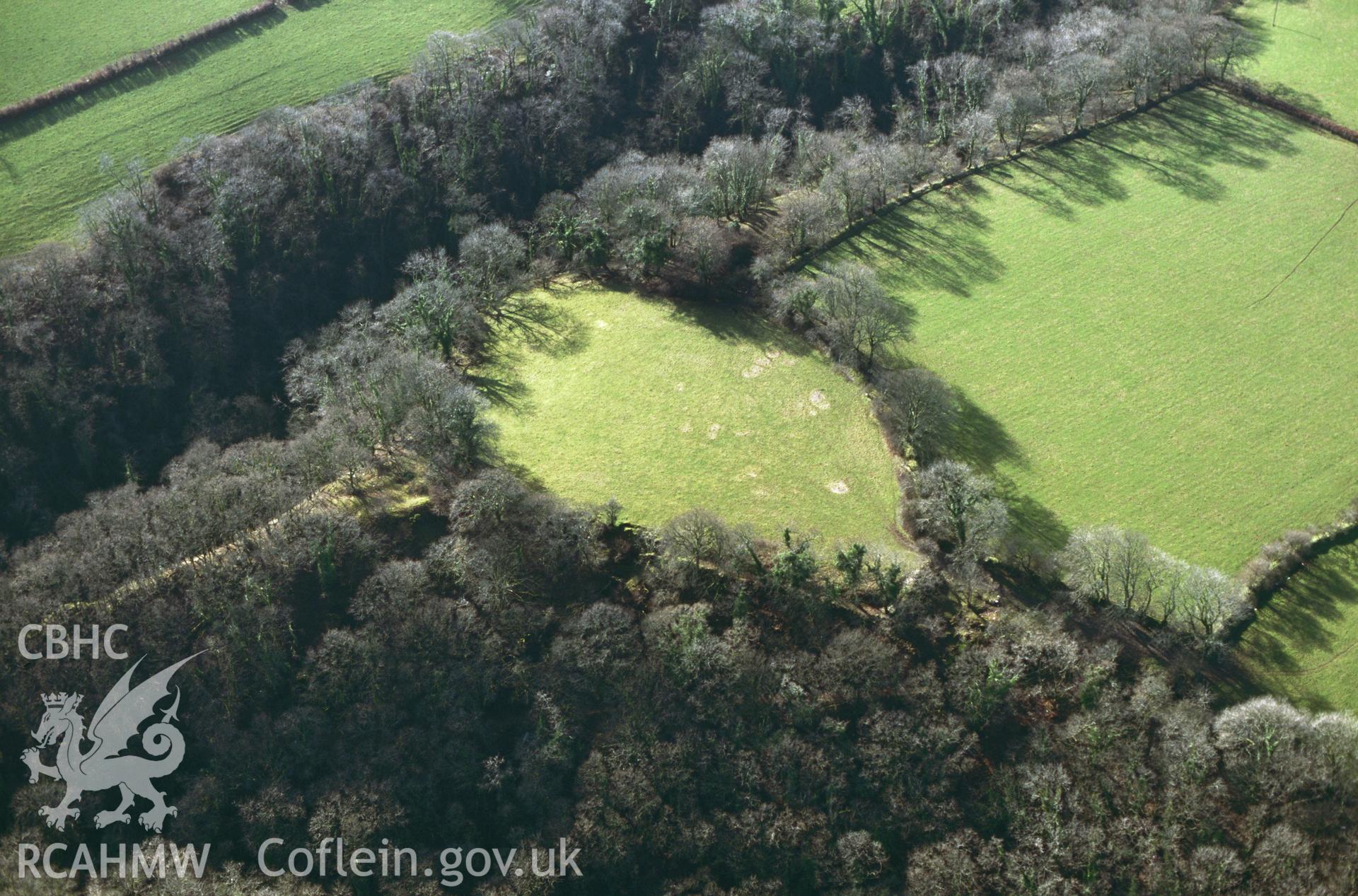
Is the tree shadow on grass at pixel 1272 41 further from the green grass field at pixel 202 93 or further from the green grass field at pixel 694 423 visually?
the green grass field at pixel 202 93

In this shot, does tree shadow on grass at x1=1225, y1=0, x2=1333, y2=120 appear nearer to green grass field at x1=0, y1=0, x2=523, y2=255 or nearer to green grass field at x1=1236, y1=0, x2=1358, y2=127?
green grass field at x1=1236, y1=0, x2=1358, y2=127

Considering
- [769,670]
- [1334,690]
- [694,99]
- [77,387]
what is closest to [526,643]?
[769,670]

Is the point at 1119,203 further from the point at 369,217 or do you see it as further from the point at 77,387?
the point at 77,387

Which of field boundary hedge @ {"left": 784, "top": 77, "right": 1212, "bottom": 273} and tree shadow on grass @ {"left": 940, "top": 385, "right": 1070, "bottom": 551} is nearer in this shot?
tree shadow on grass @ {"left": 940, "top": 385, "right": 1070, "bottom": 551}

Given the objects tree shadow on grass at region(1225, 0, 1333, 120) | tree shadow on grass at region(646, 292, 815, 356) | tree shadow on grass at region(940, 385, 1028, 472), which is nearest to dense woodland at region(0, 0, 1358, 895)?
tree shadow on grass at region(646, 292, 815, 356)

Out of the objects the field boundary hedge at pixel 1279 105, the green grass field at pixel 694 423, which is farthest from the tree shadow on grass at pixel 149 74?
the field boundary hedge at pixel 1279 105
